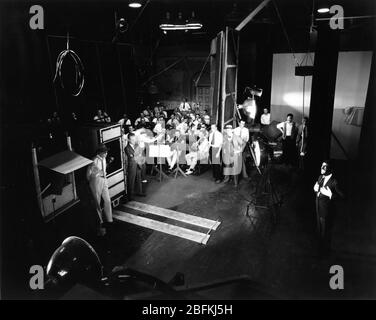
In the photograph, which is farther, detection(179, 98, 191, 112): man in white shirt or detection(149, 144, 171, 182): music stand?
detection(179, 98, 191, 112): man in white shirt

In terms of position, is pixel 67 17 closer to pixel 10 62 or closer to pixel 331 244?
A: pixel 10 62

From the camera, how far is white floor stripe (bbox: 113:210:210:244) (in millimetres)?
6594

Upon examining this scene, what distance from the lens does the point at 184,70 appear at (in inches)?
674

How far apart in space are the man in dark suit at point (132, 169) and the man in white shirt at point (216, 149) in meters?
2.33

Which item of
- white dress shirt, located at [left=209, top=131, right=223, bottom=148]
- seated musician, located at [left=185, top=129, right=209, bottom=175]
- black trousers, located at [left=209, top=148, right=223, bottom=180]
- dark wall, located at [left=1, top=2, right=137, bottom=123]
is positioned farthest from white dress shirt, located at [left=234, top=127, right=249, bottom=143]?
dark wall, located at [left=1, top=2, right=137, bottom=123]

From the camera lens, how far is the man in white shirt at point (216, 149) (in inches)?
366

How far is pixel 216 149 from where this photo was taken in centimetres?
949

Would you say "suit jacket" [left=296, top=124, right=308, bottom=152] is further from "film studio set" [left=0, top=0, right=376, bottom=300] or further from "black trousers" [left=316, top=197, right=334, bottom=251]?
"black trousers" [left=316, top=197, right=334, bottom=251]

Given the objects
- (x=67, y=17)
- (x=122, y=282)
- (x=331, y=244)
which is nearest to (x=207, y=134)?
(x=331, y=244)

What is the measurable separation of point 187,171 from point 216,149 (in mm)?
1588

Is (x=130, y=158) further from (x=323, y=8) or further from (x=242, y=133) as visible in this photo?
(x=323, y=8)

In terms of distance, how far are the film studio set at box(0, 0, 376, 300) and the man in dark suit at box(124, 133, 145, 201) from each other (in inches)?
1.5

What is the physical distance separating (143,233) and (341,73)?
940 cm

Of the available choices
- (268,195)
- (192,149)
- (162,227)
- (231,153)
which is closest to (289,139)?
(231,153)
